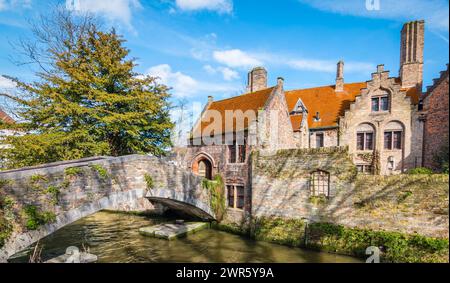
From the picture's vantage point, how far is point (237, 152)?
46.6 feet

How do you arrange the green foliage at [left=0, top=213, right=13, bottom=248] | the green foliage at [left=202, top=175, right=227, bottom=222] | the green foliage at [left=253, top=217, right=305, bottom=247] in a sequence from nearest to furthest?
the green foliage at [left=0, top=213, right=13, bottom=248]
the green foliage at [left=253, top=217, right=305, bottom=247]
the green foliage at [left=202, top=175, right=227, bottom=222]

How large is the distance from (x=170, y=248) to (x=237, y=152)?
6381mm

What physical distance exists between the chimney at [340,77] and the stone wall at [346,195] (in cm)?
1258

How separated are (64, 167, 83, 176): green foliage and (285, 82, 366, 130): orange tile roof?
48.3ft

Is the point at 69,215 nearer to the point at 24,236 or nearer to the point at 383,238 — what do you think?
the point at 24,236

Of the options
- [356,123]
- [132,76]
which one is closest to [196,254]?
[132,76]

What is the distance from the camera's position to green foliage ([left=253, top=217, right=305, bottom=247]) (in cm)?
1157

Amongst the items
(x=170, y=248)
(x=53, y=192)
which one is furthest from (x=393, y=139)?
(x=53, y=192)

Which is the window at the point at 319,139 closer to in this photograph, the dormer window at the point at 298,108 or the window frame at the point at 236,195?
the dormer window at the point at 298,108

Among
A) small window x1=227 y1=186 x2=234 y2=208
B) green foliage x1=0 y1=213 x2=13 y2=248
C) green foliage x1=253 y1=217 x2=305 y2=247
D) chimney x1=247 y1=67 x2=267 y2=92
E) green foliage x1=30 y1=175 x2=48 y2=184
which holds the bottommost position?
green foliage x1=253 y1=217 x2=305 y2=247

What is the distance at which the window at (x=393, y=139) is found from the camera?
16.5m

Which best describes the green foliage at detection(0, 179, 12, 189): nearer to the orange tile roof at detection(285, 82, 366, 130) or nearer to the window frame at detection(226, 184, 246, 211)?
the window frame at detection(226, 184, 246, 211)

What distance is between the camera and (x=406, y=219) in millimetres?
9297

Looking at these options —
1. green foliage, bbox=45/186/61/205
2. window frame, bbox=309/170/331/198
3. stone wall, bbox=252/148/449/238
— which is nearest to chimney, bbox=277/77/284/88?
stone wall, bbox=252/148/449/238
